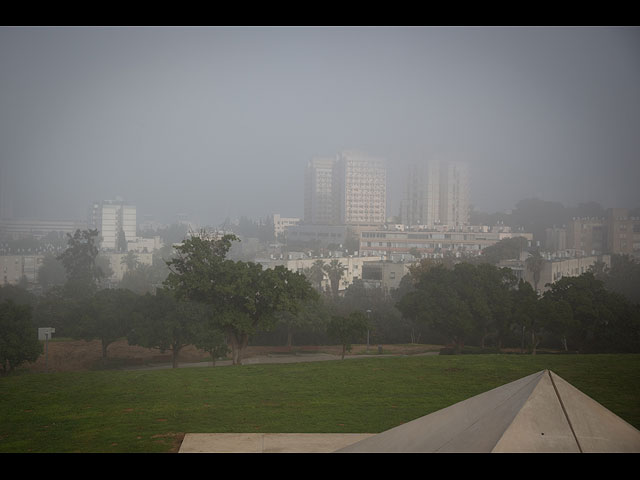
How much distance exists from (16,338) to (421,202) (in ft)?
41.2

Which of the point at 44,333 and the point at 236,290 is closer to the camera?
the point at 44,333

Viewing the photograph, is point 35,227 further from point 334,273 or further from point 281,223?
point 334,273

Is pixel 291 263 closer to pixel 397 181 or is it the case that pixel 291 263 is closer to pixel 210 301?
pixel 397 181

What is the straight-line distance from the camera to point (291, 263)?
18641mm

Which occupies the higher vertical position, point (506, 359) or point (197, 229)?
point (197, 229)

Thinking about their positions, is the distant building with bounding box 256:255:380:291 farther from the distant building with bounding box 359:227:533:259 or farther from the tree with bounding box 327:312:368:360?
the tree with bounding box 327:312:368:360

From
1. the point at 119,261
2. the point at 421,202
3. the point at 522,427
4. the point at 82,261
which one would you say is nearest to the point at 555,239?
the point at 421,202

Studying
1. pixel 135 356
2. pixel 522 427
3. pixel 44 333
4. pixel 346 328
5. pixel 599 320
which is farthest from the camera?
pixel 599 320

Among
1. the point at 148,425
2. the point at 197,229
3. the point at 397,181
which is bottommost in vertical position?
the point at 148,425

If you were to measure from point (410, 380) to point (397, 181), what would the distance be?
11258 millimetres

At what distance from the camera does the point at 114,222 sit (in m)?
19.5

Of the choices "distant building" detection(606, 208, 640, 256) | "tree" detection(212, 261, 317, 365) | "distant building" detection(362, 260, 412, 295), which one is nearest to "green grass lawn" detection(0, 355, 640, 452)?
"tree" detection(212, 261, 317, 365)
